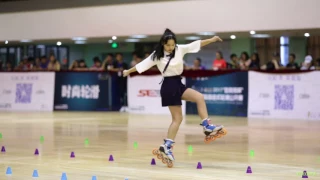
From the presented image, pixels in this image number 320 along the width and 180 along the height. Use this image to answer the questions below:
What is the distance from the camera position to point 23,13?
30812 mm

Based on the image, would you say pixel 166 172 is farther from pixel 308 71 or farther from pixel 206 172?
pixel 308 71

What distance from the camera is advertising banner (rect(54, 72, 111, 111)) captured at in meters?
26.4

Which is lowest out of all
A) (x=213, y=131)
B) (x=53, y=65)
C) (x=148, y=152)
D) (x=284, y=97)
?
(x=148, y=152)

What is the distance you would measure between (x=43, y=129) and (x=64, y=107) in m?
10.4

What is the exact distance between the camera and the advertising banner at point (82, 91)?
26.4m

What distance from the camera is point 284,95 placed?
879 inches

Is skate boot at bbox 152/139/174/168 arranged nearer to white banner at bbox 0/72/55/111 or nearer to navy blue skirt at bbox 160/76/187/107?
navy blue skirt at bbox 160/76/187/107

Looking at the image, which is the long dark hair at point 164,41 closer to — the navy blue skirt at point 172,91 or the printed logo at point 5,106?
the navy blue skirt at point 172,91

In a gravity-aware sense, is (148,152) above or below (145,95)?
below

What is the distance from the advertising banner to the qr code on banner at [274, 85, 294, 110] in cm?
684

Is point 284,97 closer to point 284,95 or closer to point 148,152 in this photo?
point 284,95

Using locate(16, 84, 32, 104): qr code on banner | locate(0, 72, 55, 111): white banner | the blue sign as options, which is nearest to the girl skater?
the blue sign

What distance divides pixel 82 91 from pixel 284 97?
8.16 meters

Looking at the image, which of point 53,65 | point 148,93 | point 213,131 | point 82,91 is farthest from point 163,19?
point 213,131
